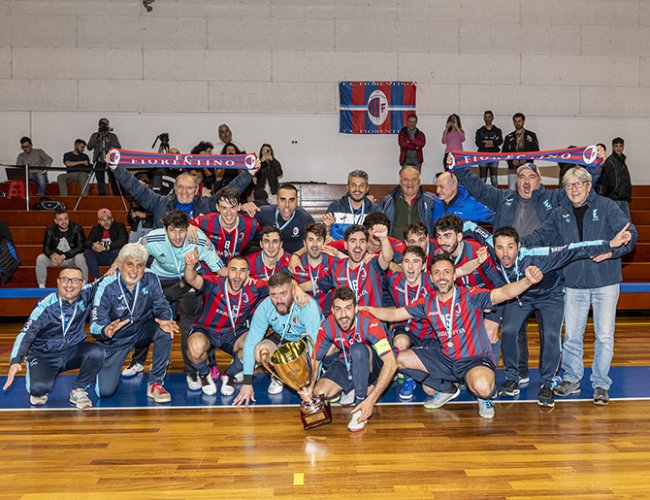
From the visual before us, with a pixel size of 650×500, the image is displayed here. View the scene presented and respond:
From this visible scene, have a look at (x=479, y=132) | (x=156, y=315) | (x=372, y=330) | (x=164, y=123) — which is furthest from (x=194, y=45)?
(x=372, y=330)

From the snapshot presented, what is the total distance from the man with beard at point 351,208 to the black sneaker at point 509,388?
2106 mm

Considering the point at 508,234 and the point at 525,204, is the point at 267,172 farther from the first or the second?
the point at 508,234

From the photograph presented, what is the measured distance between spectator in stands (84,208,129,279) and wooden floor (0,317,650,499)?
5.22m

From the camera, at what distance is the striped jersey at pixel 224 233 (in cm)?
642

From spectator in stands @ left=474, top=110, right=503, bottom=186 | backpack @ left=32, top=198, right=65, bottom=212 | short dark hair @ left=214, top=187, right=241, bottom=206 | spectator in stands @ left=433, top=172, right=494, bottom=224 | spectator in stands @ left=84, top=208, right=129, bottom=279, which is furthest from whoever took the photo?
spectator in stands @ left=474, top=110, right=503, bottom=186

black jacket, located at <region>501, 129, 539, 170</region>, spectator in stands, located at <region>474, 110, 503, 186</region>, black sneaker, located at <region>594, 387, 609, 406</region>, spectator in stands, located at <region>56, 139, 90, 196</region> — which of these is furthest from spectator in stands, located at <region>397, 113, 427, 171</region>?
black sneaker, located at <region>594, 387, 609, 406</region>

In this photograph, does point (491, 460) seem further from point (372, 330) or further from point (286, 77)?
point (286, 77)

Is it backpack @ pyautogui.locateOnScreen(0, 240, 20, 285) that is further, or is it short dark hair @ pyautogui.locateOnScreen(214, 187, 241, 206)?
backpack @ pyautogui.locateOnScreen(0, 240, 20, 285)

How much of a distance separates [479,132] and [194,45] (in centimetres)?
645

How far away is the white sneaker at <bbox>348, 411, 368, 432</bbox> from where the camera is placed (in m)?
4.65

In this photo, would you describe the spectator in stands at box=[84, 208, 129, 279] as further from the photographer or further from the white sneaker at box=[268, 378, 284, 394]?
the white sneaker at box=[268, 378, 284, 394]

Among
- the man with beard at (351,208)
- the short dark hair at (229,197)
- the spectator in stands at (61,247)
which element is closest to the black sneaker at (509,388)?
the man with beard at (351,208)

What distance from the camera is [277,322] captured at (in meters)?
5.54

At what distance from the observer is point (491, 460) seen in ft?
13.5
